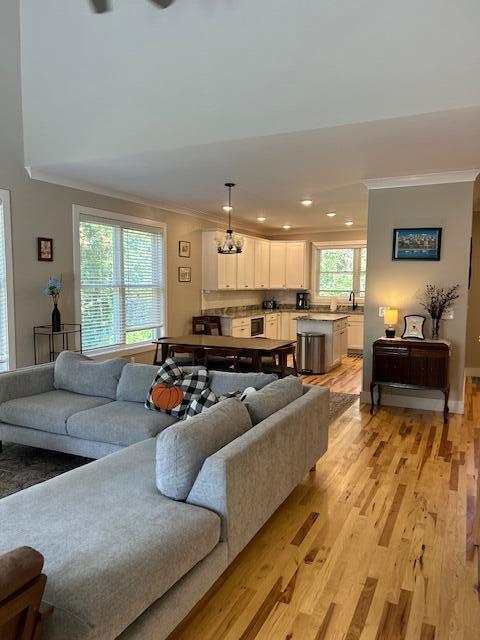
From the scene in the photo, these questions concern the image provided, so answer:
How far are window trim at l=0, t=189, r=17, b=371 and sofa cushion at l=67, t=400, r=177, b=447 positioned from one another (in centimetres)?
172

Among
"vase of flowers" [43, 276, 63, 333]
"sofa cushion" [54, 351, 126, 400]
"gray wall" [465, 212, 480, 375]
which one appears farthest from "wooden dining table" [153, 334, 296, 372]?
"gray wall" [465, 212, 480, 375]

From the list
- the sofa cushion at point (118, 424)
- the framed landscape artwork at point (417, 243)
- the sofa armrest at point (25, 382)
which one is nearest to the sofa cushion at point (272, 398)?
the sofa cushion at point (118, 424)

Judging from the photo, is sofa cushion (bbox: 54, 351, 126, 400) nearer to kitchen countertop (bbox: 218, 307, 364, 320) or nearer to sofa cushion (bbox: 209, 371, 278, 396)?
sofa cushion (bbox: 209, 371, 278, 396)

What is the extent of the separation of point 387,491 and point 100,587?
235 centimetres

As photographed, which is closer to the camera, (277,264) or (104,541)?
(104,541)

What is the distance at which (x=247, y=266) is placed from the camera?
8953 mm

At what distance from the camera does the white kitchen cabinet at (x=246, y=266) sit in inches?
341

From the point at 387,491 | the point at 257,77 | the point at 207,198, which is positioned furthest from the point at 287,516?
the point at 207,198

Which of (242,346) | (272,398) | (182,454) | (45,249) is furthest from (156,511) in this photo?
(45,249)

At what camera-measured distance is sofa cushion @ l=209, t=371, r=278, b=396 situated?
3.50 meters

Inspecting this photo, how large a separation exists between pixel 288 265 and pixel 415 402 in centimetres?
497

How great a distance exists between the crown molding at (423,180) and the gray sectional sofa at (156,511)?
2.97m

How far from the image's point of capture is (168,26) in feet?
12.8

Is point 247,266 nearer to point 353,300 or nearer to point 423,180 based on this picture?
point 353,300
